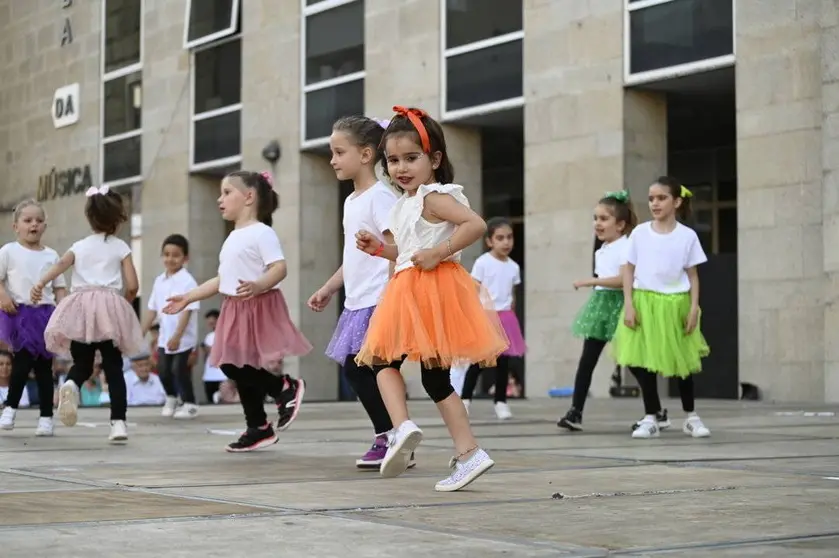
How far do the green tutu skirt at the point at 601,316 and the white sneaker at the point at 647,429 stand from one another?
36.6 inches

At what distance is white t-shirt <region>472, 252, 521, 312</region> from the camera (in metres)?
13.2

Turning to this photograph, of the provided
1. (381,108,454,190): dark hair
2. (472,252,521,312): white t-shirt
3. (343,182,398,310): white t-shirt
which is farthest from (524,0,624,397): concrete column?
(381,108,454,190): dark hair

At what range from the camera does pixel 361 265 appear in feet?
Result: 24.7

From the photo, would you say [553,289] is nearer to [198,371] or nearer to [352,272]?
[198,371]

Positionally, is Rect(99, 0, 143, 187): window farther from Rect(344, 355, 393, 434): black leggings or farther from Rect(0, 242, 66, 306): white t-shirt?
Rect(344, 355, 393, 434): black leggings

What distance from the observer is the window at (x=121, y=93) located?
97.2 ft

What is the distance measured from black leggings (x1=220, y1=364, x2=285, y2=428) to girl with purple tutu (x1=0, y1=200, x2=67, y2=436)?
86.2 inches

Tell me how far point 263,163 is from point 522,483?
20135 mm

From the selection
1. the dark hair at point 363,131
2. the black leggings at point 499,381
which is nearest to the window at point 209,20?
the black leggings at point 499,381

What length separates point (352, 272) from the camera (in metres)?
7.54

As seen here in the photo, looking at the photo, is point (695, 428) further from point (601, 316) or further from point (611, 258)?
point (611, 258)

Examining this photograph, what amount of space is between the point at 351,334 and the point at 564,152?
42.4ft

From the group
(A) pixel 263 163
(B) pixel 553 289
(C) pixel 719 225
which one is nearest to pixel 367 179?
(B) pixel 553 289

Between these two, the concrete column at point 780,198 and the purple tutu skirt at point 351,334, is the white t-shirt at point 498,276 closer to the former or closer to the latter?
the concrete column at point 780,198
